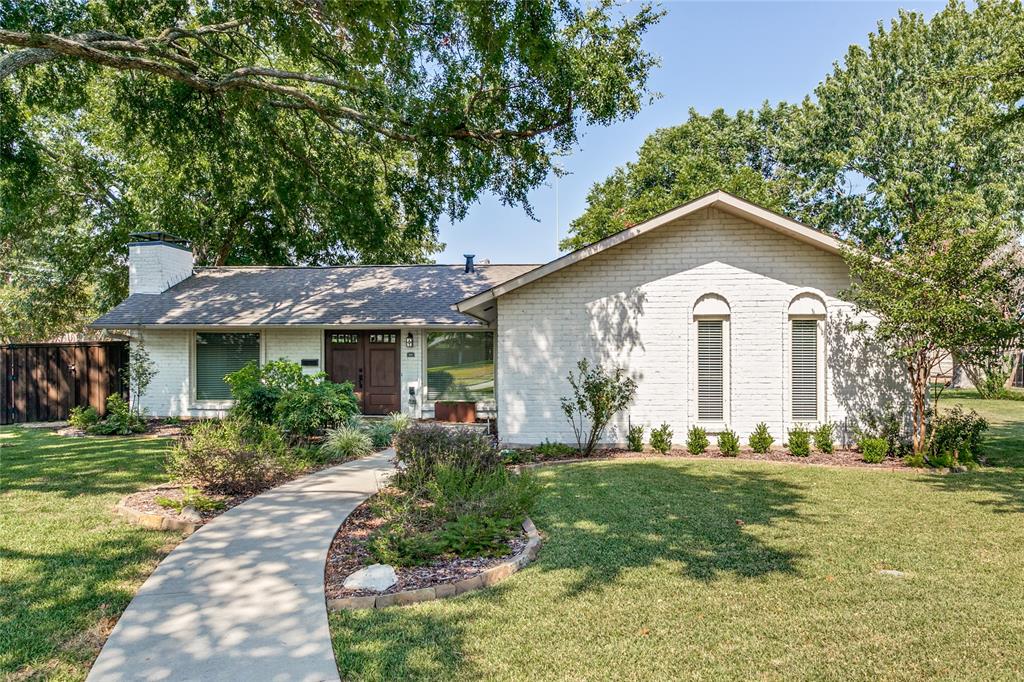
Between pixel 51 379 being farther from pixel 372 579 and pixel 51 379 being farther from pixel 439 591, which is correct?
pixel 439 591

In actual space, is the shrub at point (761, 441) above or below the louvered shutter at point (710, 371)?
below

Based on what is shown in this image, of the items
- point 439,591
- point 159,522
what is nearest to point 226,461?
point 159,522

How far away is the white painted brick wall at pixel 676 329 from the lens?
11133 millimetres

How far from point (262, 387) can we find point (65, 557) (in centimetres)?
523

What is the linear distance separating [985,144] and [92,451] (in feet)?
101

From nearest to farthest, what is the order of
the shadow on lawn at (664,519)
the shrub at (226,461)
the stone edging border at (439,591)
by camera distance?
the stone edging border at (439,591) → the shadow on lawn at (664,519) → the shrub at (226,461)

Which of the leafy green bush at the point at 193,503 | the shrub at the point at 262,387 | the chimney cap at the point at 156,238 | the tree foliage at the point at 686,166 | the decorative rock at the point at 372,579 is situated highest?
the tree foliage at the point at 686,166

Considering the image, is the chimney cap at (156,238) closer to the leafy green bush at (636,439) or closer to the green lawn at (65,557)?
the green lawn at (65,557)

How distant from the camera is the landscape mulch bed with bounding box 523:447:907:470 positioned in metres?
10.1

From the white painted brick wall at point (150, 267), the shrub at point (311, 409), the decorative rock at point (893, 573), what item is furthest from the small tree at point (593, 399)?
the white painted brick wall at point (150, 267)

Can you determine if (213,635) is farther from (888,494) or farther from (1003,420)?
(1003,420)

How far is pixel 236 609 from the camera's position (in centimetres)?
425

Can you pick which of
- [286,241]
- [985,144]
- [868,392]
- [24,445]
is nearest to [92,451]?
[24,445]

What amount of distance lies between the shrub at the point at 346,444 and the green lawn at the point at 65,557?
255 cm
